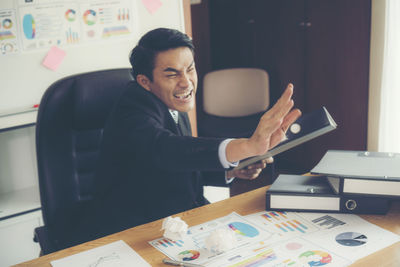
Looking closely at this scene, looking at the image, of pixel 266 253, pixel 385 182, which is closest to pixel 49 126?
pixel 266 253

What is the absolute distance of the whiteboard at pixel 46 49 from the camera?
211 cm

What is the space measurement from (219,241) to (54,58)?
1504mm

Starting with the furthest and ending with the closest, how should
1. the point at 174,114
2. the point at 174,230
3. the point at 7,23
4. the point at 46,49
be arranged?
the point at 46,49
the point at 7,23
the point at 174,114
the point at 174,230

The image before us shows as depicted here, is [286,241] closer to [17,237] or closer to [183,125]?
[183,125]

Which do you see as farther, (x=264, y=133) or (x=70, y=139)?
(x=70, y=139)

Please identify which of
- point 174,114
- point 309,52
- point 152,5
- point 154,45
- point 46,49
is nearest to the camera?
point 154,45

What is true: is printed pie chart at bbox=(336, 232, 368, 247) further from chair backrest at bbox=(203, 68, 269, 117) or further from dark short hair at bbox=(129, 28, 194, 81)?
chair backrest at bbox=(203, 68, 269, 117)

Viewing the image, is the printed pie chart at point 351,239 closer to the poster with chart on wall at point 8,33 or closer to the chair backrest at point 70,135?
the chair backrest at point 70,135

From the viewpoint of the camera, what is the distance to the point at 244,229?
1.21m

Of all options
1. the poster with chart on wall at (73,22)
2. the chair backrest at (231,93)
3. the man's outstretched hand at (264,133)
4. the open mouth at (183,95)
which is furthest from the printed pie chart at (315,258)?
the chair backrest at (231,93)

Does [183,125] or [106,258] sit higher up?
[183,125]

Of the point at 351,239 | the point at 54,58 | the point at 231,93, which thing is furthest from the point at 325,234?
the point at 231,93

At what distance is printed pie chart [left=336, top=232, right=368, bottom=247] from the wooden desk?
6 cm

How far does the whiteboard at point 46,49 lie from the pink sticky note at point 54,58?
1cm
